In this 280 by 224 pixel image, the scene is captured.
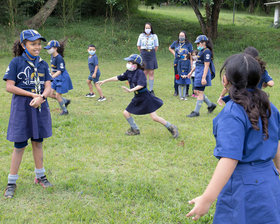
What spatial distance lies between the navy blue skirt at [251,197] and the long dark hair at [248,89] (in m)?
0.24

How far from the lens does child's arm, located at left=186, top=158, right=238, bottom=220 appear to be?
6.25 feet

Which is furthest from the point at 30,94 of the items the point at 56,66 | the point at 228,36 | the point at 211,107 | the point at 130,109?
the point at 228,36

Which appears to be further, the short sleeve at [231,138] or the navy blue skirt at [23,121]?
the navy blue skirt at [23,121]

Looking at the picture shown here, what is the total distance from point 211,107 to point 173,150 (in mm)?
2785

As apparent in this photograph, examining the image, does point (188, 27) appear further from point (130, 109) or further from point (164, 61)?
point (130, 109)

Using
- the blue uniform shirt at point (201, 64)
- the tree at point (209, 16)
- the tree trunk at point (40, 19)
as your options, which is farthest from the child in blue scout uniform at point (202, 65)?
the tree trunk at point (40, 19)

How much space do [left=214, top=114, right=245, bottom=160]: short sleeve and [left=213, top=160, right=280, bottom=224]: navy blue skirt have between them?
0.58ft

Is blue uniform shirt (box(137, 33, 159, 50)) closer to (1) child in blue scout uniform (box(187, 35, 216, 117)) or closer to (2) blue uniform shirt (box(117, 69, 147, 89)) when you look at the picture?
(1) child in blue scout uniform (box(187, 35, 216, 117))

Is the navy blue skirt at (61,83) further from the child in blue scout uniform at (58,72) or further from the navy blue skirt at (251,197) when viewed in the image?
the navy blue skirt at (251,197)

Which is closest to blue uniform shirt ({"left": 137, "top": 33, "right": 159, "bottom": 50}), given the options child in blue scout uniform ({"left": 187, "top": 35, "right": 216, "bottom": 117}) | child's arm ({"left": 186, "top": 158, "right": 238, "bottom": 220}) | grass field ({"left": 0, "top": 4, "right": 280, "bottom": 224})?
grass field ({"left": 0, "top": 4, "right": 280, "bottom": 224})

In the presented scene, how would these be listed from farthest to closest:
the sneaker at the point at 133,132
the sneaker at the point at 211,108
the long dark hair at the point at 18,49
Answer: the sneaker at the point at 211,108, the sneaker at the point at 133,132, the long dark hair at the point at 18,49

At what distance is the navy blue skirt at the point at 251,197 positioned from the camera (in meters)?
2.01

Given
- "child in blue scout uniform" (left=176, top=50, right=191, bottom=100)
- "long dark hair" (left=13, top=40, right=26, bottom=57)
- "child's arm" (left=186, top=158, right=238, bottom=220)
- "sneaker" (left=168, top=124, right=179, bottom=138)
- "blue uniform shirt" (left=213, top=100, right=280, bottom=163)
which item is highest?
"long dark hair" (left=13, top=40, right=26, bottom=57)

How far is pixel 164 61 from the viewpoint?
55.8 feet
